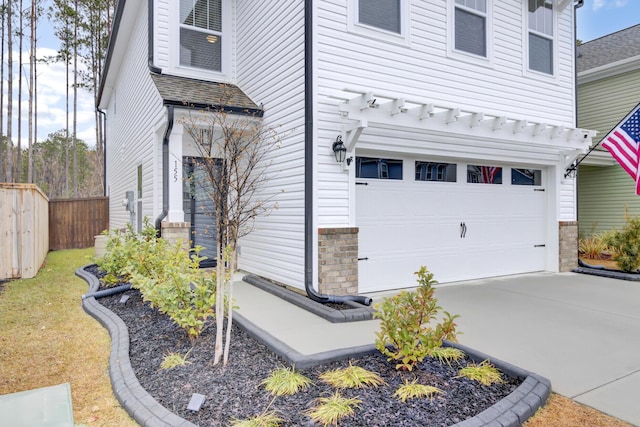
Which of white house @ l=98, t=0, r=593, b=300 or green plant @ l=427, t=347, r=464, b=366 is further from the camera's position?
white house @ l=98, t=0, r=593, b=300

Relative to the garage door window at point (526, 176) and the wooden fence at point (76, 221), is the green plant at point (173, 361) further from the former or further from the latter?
the wooden fence at point (76, 221)

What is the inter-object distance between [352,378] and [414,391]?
1.49 feet

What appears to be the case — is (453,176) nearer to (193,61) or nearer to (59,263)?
(193,61)

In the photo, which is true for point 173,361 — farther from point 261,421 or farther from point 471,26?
point 471,26

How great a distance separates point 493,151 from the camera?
7.42 metres

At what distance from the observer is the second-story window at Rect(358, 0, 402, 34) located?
19.9 ft

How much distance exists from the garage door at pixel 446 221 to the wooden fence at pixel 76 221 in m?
11.4

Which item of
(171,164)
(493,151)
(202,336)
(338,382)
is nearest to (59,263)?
(171,164)

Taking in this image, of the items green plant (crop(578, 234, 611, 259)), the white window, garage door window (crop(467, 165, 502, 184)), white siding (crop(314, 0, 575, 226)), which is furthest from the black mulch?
green plant (crop(578, 234, 611, 259))

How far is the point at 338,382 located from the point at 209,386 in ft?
3.08

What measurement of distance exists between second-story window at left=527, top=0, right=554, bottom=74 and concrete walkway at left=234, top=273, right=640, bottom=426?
430 cm

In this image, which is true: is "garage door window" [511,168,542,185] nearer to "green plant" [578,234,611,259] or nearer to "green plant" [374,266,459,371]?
"green plant" [578,234,611,259]

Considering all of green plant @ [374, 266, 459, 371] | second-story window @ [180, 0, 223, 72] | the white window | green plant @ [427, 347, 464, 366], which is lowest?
green plant @ [427, 347, 464, 366]

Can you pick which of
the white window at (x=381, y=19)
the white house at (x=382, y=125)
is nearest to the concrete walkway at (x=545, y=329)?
the white house at (x=382, y=125)
